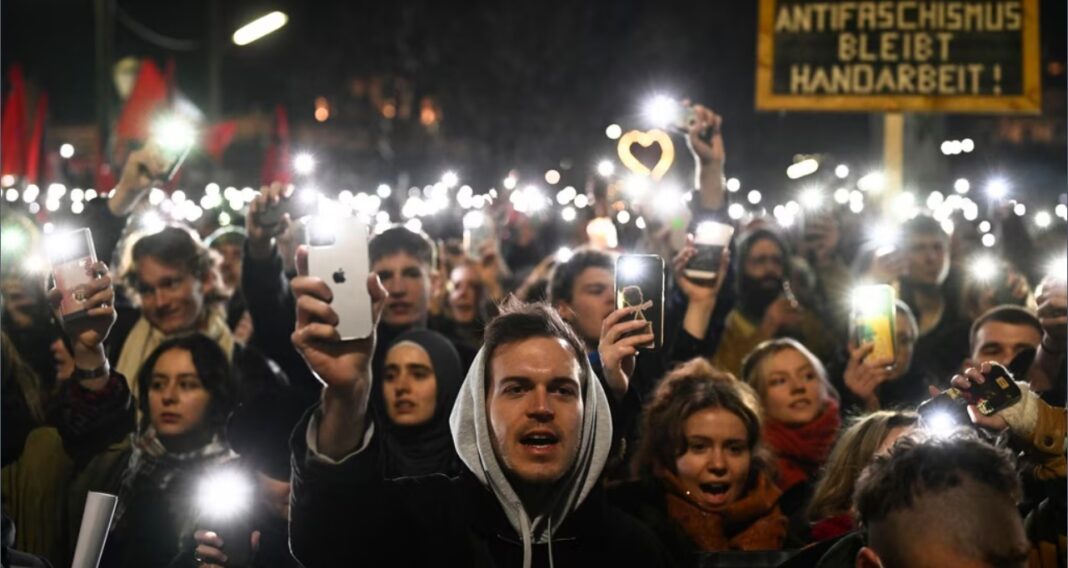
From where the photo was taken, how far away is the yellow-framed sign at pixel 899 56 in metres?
10.9

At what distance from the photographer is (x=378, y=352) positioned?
6230 mm

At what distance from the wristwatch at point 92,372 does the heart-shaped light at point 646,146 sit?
258 cm

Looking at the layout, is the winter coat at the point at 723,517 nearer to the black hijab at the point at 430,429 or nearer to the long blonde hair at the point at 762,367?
the black hijab at the point at 430,429

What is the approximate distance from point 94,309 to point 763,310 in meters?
3.90

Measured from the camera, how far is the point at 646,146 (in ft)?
23.6

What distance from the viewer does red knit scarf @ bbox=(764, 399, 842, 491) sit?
597cm

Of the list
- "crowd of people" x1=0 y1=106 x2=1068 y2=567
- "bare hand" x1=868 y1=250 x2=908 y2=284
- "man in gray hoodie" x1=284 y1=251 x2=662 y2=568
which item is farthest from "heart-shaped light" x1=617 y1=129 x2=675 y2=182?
"man in gray hoodie" x1=284 y1=251 x2=662 y2=568

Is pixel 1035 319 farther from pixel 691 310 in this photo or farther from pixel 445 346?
pixel 445 346

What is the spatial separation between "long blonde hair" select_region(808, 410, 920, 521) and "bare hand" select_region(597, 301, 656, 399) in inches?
28.4

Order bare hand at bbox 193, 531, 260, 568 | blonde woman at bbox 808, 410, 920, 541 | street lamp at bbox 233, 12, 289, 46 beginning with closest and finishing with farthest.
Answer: bare hand at bbox 193, 531, 260, 568
blonde woman at bbox 808, 410, 920, 541
street lamp at bbox 233, 12, 289, 46

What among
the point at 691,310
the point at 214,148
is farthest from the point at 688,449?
the point at 214,148

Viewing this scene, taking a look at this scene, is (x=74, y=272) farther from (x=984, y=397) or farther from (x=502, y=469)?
(x=984, y=397)

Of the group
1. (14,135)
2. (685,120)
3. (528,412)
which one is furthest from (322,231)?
(14,135)

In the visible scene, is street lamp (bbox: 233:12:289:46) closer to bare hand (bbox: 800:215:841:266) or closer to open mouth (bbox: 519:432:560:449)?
bare hand (bbox: 800:215:841:266)
